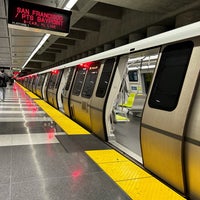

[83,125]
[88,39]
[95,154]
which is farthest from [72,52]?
[95,154]

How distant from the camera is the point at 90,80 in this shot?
643 cm

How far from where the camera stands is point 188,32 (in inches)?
103

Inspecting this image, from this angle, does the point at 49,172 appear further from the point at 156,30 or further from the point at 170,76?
the point at 156,30

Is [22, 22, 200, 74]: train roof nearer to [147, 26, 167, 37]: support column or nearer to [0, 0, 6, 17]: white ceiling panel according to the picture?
[147, 26, 167, 37]: support column

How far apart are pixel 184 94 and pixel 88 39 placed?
785 cm

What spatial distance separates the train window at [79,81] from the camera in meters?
7.15

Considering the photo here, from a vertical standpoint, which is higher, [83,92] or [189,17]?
[189,17]

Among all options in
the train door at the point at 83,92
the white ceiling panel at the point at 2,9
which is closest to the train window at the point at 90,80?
the train door at the point at 83,92

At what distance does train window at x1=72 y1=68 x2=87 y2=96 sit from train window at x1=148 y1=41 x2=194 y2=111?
4080mm

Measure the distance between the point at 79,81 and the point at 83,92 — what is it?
2.95 feet

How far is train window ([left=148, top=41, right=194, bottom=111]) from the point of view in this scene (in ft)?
9.14

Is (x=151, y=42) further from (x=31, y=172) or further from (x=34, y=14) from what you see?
(x=34, y=14)

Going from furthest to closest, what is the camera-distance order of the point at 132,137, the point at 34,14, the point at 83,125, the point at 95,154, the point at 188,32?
1. the point at 83,125
2. the point at 132,137
3. the point at 34,14
4. the point at 95,154
5. the point at 188,32

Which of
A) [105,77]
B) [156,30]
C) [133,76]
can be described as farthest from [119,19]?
[133,76]
